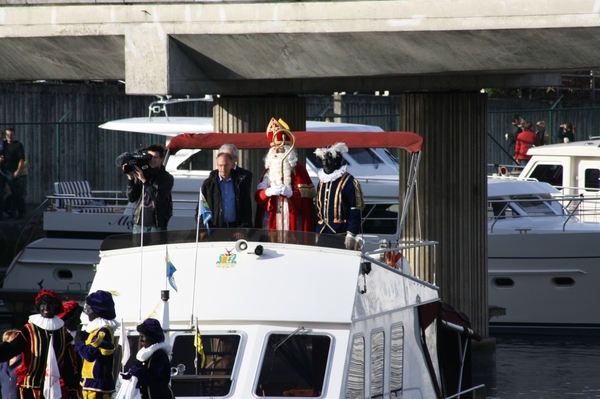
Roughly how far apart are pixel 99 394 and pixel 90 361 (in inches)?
10.1

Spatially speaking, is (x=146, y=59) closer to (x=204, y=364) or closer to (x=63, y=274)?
(x=204, y=364)

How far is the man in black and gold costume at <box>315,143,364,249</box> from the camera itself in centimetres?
1089

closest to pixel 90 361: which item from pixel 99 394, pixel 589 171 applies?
pixel 99 394

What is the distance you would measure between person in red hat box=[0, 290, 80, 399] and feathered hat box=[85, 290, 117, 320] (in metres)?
0.65

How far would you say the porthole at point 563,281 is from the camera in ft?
65.7

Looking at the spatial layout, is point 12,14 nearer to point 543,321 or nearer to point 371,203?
point 371,203

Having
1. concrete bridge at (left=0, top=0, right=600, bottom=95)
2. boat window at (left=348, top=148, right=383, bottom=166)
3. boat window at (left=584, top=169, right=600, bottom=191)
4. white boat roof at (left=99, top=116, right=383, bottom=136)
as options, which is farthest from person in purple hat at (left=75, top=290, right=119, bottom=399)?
boat window at (left=584, top=169, right=600, bottom=191)

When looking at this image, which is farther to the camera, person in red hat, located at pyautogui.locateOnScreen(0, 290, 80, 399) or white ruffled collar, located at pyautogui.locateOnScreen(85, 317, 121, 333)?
person in red hat, located at pyautogui.locateOnScreen(0, 290, 80, 399)

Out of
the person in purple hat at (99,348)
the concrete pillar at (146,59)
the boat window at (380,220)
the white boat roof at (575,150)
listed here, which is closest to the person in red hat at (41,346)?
the person in purple hat at (99,348)

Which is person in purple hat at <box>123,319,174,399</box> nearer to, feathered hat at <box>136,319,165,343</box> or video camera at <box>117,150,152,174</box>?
feathered hat at <box>136,319,165,343</box>

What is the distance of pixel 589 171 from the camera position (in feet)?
73.9

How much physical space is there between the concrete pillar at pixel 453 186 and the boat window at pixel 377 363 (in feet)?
21.8

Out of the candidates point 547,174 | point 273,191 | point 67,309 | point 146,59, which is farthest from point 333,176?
point 547,174

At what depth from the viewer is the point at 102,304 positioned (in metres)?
8.91
